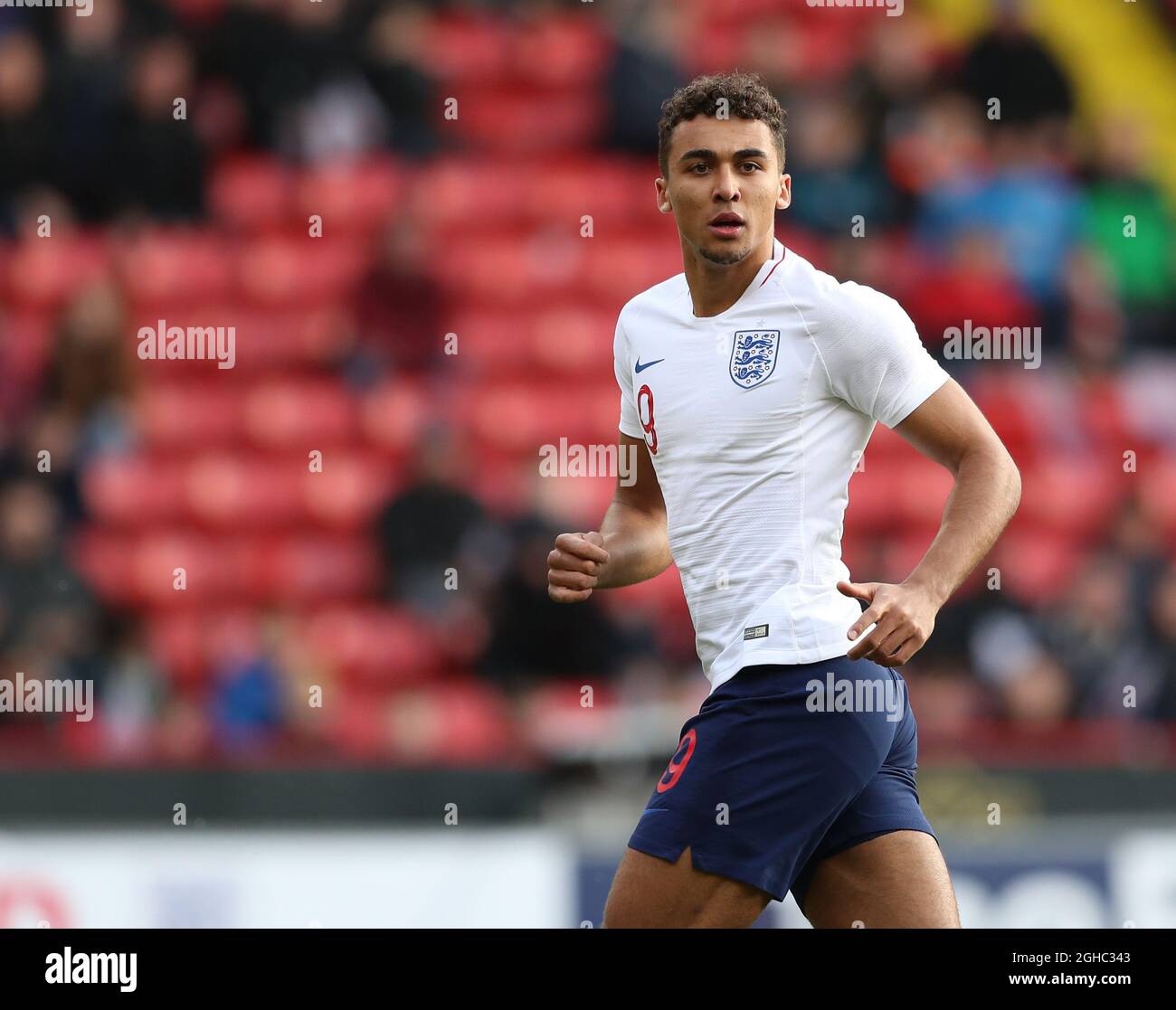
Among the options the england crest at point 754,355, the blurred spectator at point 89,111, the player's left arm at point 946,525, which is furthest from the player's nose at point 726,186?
the blurred spectator at point 89,111

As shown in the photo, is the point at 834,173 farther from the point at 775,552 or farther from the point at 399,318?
the point at 775,552

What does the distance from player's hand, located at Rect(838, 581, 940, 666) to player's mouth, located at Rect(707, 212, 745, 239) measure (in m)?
0.86

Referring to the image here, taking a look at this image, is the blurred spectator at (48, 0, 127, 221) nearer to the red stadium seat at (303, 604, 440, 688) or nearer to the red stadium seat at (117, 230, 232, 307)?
the red stadium seat at (117, 230, 232, 307)

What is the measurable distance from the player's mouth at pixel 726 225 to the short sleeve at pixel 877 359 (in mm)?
275

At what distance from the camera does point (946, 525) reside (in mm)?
3672

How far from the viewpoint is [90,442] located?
410 inches

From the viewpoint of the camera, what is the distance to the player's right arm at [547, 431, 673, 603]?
3.98m

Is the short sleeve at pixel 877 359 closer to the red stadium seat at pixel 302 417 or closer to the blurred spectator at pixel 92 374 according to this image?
the red stadium seat at pixel 302 417

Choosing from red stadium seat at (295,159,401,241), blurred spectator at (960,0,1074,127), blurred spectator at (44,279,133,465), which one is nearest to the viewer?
blurred spectator at (44,279,133,465)

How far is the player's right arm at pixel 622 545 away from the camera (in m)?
3.98

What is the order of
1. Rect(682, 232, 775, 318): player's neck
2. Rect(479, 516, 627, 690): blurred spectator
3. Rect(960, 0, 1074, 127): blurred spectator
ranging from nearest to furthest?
Rect(682, 232, 775, 318): player's neck, Rect(479, 516, 627, 690): blurred spectator, Rect(960, 0, 1074, 127): blurred spectator

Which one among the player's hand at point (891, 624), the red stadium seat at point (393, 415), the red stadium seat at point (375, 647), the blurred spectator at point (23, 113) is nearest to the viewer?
the player's hand at point (891, 624)

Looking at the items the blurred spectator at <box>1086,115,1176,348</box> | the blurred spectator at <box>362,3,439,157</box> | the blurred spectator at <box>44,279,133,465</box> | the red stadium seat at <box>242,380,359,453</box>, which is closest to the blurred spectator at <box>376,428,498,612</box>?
the red stadium seat at <box>242,380,359,453</box>
